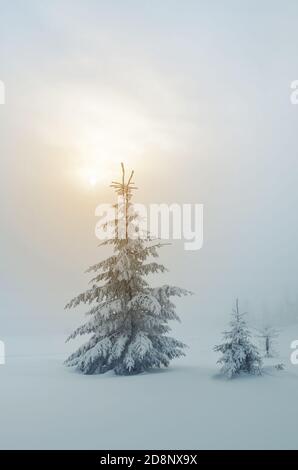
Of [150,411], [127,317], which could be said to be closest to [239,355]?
[150,411]

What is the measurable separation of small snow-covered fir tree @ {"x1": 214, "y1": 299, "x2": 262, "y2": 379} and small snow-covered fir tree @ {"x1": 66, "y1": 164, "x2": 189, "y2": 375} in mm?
3279

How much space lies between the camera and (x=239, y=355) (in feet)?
53.3

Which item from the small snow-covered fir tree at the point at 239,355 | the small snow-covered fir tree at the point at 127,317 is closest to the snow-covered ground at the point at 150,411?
the small snow-covered fir tree at the point at 239,355

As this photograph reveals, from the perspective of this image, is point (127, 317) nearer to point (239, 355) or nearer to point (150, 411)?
point (239, 355)

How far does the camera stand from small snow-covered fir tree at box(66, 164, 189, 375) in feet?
59.8

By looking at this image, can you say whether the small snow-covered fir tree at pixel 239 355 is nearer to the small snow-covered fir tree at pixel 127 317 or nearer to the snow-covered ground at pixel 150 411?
the snow-covered ground at pixel 150 411

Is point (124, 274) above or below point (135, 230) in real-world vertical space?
below

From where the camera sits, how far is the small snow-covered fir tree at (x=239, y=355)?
16.2 meters

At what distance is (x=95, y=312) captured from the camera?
64.1 feet

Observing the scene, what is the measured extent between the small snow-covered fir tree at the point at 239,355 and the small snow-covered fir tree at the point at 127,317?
328 centimetres

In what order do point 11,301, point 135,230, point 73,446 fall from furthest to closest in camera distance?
point 11,301, point 135,230, point 73,446
